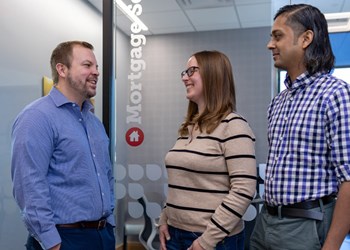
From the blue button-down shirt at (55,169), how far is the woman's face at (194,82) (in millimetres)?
532

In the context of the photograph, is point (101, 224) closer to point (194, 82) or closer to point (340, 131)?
point (194, 82)

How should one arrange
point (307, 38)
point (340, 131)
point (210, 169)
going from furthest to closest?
point (210, 169) < point (307, 38) < point (340, 131)

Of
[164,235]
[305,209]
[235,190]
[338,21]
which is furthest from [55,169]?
[338,21]

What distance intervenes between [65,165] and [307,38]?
1.09 meters

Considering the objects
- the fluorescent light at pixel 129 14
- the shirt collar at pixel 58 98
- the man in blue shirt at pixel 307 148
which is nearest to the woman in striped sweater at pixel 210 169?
the man in blue shirt at pixel 307 148

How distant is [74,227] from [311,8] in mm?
1293

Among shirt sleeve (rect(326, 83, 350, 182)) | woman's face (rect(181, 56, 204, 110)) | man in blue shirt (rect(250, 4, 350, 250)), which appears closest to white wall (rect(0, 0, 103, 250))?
Result: woman's face (rect(181, 56, 204, 110))

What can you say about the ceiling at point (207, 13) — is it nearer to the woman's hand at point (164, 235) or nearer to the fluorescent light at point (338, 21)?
the fluorescent light at point (338, 21)

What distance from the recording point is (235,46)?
2.44 metres

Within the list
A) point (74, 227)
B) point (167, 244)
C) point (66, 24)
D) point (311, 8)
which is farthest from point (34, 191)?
point (66, 24)

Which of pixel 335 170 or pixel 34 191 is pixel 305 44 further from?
pixel 34 191

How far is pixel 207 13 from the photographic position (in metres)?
2.50

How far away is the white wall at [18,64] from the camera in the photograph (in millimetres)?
2422

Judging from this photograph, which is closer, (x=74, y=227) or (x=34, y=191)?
(x=34, y=191)
